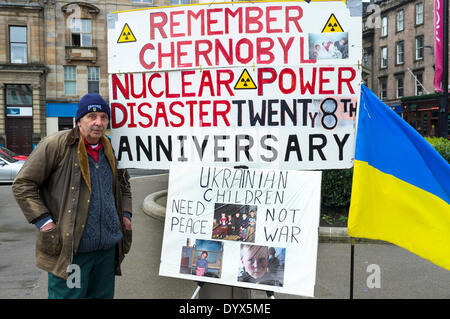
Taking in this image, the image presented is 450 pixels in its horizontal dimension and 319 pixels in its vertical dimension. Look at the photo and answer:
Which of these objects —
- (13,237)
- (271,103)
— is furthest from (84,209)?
(13,237)

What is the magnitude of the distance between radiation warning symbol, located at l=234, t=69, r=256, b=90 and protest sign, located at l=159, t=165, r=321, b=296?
0.55 metres

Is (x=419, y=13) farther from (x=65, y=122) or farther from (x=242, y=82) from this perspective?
(x=242, y=82)

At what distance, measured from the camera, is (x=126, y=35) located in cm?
290

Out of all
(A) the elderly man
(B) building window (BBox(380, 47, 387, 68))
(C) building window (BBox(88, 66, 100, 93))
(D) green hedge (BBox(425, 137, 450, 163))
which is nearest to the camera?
(A) the elderly man

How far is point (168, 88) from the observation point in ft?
9.48

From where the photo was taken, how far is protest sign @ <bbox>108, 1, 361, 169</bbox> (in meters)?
2.77

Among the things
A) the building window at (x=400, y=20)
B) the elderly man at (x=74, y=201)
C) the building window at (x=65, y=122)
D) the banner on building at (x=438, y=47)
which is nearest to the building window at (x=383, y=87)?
the building window at (x=400, y=20)

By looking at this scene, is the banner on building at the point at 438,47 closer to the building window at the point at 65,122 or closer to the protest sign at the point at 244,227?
the protest sign at the point at 244,227

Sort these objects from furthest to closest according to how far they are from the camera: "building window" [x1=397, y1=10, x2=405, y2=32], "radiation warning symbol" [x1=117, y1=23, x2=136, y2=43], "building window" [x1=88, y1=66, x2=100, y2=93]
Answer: "building window" [x1=397, y1=10, x2=405, y2=32] < "building window" [x1=88, y1=66, x2=100, y2=93] < "radiation warning symbol" [x1=117, y1=23, x2=136, y2=43]

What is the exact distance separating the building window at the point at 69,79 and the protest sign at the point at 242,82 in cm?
2692

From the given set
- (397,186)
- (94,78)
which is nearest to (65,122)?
(94,78)

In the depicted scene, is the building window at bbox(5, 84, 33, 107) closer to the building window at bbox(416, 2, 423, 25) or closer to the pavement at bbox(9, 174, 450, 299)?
the pavement at bbox(9, 174, 450, 299)

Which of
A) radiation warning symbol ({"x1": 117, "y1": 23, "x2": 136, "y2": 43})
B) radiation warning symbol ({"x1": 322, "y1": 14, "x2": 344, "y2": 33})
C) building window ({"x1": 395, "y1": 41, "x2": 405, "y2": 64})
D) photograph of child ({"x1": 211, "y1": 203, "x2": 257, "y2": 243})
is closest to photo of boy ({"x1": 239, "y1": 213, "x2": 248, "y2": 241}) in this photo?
photograph of child ({"x1": 211, "y1": 203, "x2": 257, "y2": 243})

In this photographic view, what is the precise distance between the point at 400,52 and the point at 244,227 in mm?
36855
